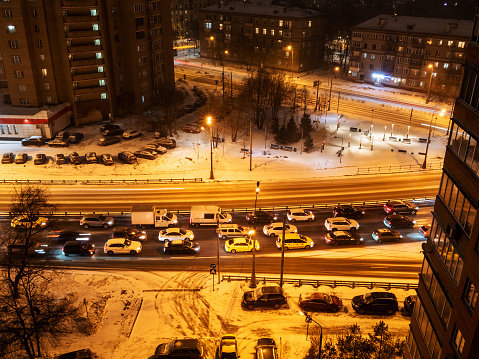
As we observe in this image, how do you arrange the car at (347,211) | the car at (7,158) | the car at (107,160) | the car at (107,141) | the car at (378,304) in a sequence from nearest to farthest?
the car at (378,304), the car at (347,211), the car at (7,158), the car at (107,160), the car at (107,141)

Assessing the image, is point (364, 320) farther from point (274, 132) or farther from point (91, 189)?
point (274, 132)

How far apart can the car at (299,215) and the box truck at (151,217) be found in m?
12.0

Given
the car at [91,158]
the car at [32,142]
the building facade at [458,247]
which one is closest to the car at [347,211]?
the building facade at [458,247]

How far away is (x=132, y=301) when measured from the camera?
111 ft

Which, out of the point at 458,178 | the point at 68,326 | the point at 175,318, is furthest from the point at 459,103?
the point at 68,326

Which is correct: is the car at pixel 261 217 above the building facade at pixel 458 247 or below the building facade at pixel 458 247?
below

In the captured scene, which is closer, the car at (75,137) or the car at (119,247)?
the car at (119,247)

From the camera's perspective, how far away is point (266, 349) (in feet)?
92.2

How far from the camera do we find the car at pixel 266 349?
27641 mm

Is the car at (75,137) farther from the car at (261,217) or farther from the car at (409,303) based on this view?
the car at (409,303)

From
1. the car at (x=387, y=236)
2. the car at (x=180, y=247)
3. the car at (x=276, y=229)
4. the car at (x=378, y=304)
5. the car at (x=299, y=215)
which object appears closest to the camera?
the car at (x=378, y=304)

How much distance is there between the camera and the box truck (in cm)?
4425

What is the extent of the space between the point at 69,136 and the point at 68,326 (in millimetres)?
43314

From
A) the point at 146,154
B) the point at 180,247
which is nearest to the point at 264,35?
the point at 146,154
